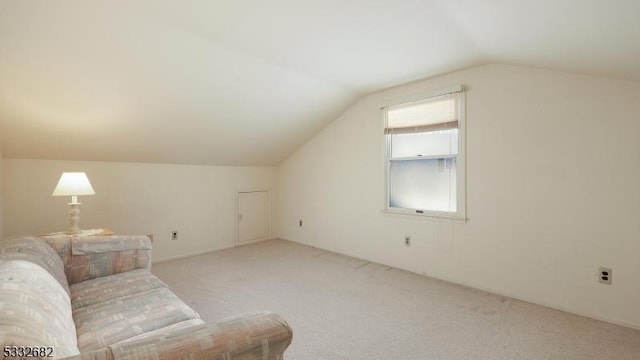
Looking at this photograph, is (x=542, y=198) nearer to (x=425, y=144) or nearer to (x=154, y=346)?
(x=425, y=144)

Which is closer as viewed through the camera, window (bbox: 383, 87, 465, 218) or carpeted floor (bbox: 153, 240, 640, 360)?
carpeted floor (bbox: 153, 240, 640, 360)

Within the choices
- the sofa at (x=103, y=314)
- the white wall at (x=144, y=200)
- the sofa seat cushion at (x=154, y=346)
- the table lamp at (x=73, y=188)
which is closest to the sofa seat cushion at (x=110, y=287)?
the sofa at (x=103, y=314)

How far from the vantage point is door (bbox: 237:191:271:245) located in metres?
4.79

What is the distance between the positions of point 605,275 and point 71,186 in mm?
4400

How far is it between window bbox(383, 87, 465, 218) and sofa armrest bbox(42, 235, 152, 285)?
104 inches

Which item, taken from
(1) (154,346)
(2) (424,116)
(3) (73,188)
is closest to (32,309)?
(1) (154,346)

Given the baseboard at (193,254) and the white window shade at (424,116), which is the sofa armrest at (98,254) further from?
the white window shade at (424,116)

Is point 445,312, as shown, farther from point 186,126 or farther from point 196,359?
point 186,126

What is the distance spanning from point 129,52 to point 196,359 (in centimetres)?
229

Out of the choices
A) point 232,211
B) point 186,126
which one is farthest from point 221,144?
point 232,211

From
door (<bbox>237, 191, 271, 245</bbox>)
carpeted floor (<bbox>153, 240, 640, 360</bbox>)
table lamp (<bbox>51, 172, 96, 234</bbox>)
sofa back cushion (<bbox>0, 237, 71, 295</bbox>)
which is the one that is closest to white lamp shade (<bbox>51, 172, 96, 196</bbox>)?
table lamp (<bbox>51, 172, 96, 234</bbox>)

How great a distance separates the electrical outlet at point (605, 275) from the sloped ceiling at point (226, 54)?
55.9 inches

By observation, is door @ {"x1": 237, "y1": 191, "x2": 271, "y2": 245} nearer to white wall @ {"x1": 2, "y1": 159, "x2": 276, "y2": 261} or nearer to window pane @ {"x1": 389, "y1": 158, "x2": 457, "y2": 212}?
white wall @ {"x1": 2, "y1": 159, "x2": 276, "y2": 261}

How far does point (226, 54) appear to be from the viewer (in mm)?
2578
